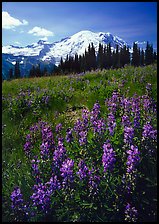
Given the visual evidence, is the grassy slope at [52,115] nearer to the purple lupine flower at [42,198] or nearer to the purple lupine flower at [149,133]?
the purple lupine flower at [42,198]

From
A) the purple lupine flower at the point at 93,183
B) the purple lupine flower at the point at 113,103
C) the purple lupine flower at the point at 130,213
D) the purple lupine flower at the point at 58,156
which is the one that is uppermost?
the purple lupine flower at the point at 113,103

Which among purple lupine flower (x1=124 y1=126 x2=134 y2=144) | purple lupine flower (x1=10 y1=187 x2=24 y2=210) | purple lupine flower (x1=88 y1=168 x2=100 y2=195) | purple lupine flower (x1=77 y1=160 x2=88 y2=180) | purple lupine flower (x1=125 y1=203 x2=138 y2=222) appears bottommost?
purple lupine flower (x1=125 y1=203 x2=138 y2=222)

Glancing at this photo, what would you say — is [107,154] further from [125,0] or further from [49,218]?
[125,0]

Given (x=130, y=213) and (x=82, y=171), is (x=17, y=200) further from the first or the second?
(x=130, y=213)

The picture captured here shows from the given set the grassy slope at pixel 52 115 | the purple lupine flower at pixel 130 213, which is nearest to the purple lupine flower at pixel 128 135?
the purple lupine flower at pixel 130 213

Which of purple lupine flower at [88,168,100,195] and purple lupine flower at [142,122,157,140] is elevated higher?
purple lupine flower at [142,122,157,140]

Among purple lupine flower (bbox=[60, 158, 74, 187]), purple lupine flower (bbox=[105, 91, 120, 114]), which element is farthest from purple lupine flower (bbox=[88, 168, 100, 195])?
purple lupine flower (bbox=[105, 91, 120, 114])

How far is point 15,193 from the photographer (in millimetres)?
2908

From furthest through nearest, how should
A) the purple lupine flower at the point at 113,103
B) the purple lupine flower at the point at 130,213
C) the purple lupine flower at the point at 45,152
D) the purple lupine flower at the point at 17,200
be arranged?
the purple lupine flower at the point at 113,103 → the purple lupine flower at the point at 45,152 → the purple lupine flower at the point at 17,200 → the purple lupine flower at the point at 130,213

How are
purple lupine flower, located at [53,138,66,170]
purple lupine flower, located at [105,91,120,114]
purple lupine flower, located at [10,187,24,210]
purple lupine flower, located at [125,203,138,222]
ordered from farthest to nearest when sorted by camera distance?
1. purple lupine flower, located at [105,91,120,114]
2. purple lupine flower, located at [53,138,66,170]
3. purple lupine flower, located at [10,187,24,210]
4. purple lupine flower, located at [125,203,138,222]

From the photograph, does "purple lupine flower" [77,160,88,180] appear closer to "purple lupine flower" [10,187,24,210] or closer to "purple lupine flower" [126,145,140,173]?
"purple lupine flower" [126,145,140,173]

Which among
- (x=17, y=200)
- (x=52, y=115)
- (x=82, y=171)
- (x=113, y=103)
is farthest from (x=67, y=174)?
(x=52, y=115)

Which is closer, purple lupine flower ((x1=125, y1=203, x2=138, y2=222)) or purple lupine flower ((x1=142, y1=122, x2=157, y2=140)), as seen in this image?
purple lupine flower ((x1=125, y1=203, x2=138, y2=222))

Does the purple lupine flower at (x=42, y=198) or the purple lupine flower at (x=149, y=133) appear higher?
the purple lupine flower at (x=149, y=133)
